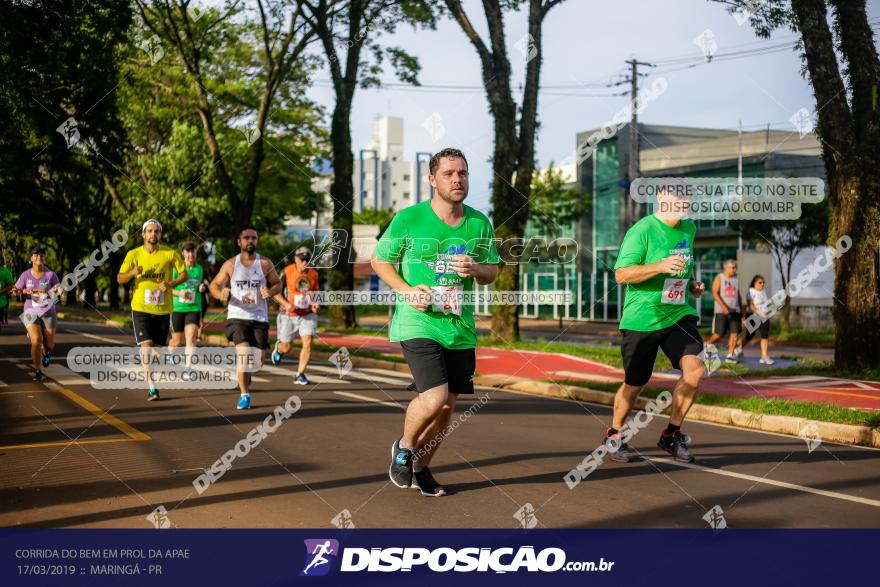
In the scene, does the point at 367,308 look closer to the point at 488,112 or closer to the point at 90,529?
the point at 488,112

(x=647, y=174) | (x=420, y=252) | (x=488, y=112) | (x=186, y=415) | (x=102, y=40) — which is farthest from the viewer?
(x=647, y=174)

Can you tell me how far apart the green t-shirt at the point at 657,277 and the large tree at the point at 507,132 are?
1411cm

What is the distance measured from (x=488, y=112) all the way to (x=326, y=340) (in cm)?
731

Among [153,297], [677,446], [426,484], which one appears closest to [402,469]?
[426,484]

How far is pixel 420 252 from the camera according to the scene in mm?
5848

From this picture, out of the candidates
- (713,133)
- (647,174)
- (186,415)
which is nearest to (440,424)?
(186,415)

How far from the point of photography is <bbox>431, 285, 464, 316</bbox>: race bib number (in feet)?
18.8

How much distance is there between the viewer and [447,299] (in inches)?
227

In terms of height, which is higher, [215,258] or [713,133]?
[713,133]

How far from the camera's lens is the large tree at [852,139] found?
13633 millimetres
